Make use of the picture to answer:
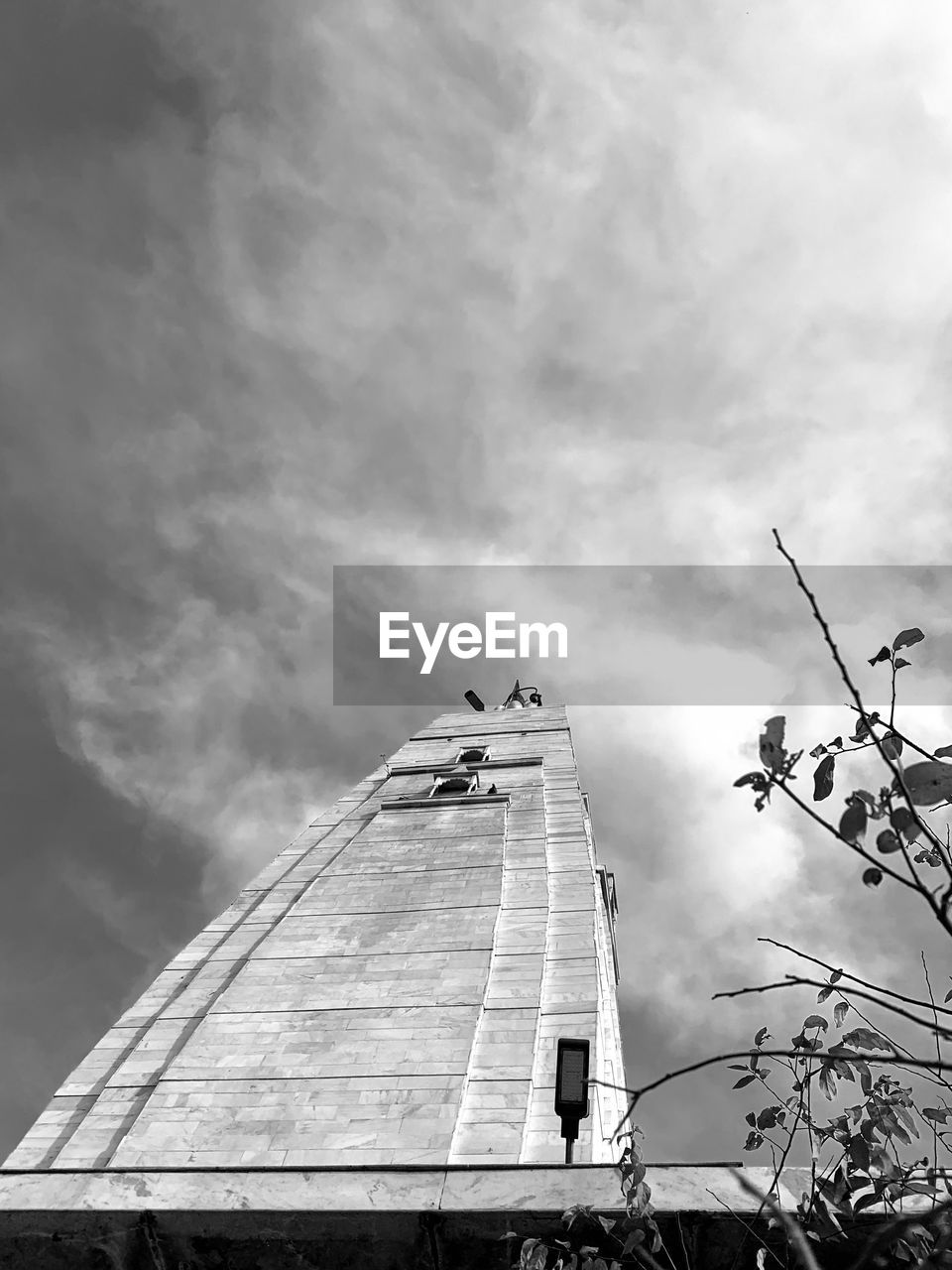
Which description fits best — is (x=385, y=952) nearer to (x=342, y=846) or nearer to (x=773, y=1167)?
(x=342, y=846)

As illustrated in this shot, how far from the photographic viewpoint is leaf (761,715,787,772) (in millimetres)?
3295

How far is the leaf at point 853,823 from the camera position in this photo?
121 inches

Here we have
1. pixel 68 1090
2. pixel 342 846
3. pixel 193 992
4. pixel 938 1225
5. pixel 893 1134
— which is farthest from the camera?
pixel 342 846

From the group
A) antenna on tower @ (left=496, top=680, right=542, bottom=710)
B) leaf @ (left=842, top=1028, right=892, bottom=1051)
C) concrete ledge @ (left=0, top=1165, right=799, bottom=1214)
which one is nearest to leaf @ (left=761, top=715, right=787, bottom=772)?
leaf @ (left=842, top=1028, right=892, bottom=1051)

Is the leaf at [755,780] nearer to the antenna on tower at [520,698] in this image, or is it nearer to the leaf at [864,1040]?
the leaf at [864,1040]

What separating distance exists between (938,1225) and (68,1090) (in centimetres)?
1249

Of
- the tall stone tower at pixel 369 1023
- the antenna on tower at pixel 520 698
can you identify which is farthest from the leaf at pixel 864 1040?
the antenna on tower at pixel 520 698

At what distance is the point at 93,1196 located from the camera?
747 centimetres

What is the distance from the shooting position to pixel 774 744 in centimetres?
332

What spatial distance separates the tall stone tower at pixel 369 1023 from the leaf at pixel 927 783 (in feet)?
20.5

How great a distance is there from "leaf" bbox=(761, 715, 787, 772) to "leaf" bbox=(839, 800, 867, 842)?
1.01 feet

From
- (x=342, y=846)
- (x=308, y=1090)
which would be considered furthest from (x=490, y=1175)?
(x=342, y=846)

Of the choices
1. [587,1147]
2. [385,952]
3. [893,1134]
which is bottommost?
[587,1147]

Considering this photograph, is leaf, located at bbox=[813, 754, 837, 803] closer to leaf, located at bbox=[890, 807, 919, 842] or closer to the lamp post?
leaf, located at bbox=[890, 807, 919, 842]
